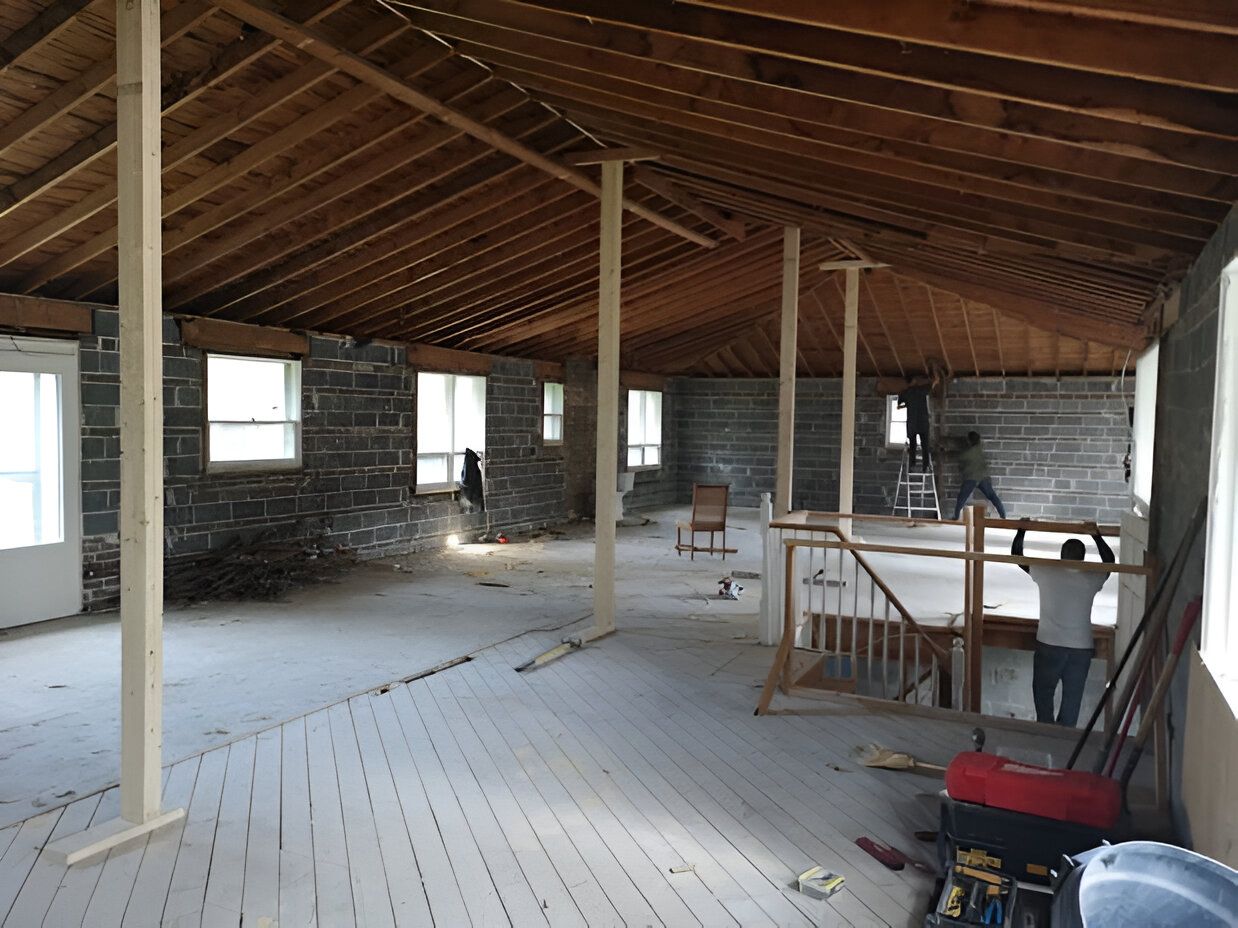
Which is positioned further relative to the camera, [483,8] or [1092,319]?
[1092,319]

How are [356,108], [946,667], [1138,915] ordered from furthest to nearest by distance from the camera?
1. [946,667]
2. [356,108]
3. [1138,915]

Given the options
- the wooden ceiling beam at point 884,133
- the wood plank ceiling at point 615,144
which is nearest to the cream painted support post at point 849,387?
the wood plank ceiling at point 615,144

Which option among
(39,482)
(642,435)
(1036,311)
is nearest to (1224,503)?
(1036,311)

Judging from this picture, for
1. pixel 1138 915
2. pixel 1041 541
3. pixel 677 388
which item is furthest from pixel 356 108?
pixel 677 388

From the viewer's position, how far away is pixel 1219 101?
2744 millimetres

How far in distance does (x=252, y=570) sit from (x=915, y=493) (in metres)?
11.1

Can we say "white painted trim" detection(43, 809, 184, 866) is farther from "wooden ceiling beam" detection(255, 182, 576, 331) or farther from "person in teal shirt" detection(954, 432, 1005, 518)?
"person in teal shirt" detection(954, 432, 1005, 518)

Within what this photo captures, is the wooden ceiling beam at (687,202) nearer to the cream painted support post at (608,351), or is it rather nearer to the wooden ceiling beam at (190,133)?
the cream painted support post at (608,351)

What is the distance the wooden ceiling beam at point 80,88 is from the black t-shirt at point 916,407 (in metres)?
12.3

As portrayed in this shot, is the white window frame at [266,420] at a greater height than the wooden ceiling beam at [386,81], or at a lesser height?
lesser

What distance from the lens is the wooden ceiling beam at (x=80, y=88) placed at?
15.5 ft

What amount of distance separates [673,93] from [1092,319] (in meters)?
5.24

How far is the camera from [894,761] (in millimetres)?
4445

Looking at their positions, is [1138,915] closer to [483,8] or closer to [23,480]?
[483,8]
